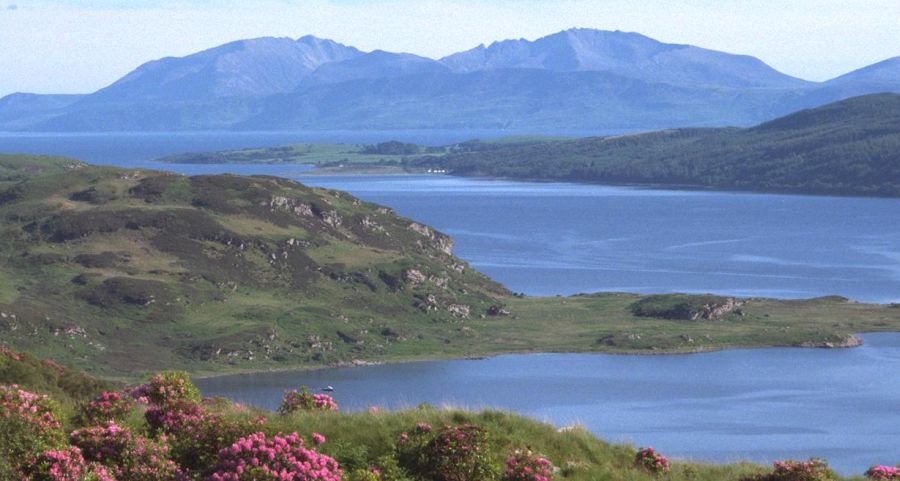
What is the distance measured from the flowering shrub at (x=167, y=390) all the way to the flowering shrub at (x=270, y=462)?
453 centimetres

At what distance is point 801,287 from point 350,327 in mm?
57785

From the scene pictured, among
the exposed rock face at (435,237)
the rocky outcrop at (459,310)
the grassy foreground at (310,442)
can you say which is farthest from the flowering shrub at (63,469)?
the exposed rock face at (435,237)

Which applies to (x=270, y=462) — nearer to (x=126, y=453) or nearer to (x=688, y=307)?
(x=126, y=453)

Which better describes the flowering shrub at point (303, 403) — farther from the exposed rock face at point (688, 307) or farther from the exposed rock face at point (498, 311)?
the exposed rock face at point (498, 311)

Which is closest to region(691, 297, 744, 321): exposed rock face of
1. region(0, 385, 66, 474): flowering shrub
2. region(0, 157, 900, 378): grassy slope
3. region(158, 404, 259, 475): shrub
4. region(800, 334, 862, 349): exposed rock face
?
region(0, 157, 900, 378): grassy slope

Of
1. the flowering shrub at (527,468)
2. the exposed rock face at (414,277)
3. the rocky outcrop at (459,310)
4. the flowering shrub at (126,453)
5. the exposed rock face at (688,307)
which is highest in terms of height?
the flowering shrub at (126,453)

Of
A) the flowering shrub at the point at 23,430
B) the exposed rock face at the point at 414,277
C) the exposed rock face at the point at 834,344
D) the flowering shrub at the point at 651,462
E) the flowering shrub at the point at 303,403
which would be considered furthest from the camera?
the exposed rock face at the point at 414,277

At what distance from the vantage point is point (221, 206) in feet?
496

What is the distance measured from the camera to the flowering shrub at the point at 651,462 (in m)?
23.6

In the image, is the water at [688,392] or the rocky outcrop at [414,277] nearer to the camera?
the water at [688,392]

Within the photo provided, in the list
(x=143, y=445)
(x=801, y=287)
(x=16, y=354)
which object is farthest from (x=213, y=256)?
(x=143, y=445)

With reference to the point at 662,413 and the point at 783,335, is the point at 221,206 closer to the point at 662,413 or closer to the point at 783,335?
the point at 783,335

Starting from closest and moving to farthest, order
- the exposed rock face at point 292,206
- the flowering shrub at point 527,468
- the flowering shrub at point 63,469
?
1. the flowering shrub at point 63,469
2. the flowering shrub at point 527,468
3. the exposed rock face at point 292,206

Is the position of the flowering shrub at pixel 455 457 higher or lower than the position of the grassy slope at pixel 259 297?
higher
